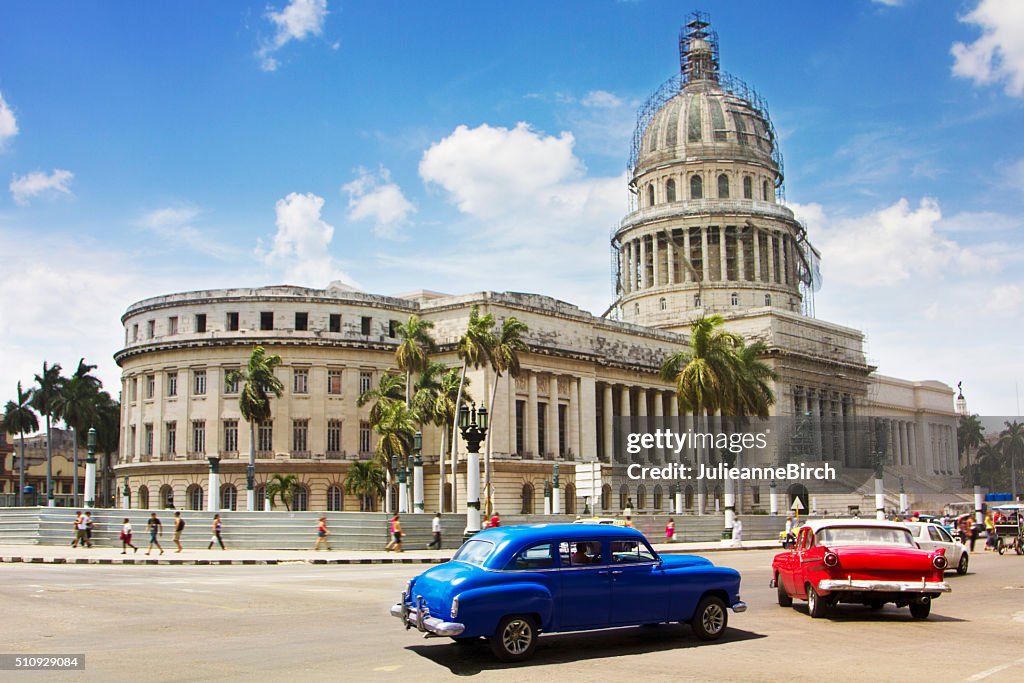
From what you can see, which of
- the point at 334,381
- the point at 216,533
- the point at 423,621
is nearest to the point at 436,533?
the point at 216,533

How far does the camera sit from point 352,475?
66.8m

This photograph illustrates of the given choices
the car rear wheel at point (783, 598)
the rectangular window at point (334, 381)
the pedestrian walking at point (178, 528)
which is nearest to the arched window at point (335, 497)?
the rectangular window at point (334, 381)

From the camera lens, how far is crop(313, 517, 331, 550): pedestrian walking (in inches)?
1634

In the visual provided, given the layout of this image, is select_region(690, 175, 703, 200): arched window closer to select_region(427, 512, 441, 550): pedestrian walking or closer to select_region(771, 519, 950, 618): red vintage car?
select_region(427, 512, 441, 550): pedestrian walking

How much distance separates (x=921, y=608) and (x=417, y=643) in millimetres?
8327

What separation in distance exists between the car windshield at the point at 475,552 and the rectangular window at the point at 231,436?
55.9 m

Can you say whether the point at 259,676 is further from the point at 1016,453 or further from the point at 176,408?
the point at 1016,453

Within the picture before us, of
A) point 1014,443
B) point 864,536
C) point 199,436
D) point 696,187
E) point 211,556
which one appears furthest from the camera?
point 1014,443

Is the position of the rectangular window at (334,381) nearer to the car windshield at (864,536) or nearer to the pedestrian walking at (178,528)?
the pedestrian walking at (178,528)

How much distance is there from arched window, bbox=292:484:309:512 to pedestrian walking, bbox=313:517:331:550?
25.6 metres

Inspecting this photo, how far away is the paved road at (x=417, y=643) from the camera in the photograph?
1281 centimetres

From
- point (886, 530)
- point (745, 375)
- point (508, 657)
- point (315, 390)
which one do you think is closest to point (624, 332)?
point (745, 375)

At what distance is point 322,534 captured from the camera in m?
41.5

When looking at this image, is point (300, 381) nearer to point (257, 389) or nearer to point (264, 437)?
point (264, 437)
